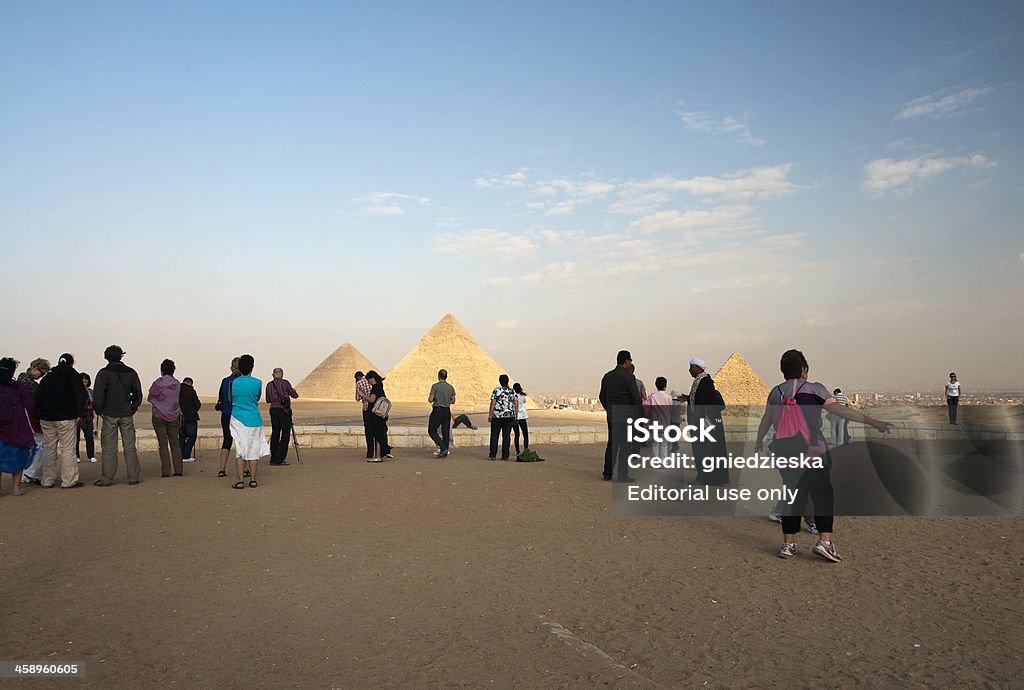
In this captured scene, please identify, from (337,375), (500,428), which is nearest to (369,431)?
(500,428)

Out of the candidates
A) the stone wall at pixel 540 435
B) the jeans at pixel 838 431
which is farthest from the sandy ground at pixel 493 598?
the jeans at pixel 838 431

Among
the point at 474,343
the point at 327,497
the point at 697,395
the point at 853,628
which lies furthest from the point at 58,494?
the point at 474,343

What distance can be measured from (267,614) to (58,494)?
18.3 feet

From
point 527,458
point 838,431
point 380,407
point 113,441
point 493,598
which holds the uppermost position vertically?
point 380,407

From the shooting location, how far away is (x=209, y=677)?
135 inches

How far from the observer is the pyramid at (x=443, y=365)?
68.4 m

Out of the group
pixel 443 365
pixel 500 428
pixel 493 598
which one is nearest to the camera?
pixel 493 598

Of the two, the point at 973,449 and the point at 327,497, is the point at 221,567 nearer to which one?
the point at 327,497

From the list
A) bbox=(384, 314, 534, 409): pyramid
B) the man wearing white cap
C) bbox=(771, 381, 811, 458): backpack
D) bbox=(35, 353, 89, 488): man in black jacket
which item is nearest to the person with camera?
bbox=(35, 353, 89, 488): man in black jacket

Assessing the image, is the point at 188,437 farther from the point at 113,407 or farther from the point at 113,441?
the point at 113,407

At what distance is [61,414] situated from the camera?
8.67 metres

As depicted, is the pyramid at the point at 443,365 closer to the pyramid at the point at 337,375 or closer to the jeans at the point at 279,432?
the pyramid at the point at 337,375

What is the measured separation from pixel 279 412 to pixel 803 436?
8515 mm

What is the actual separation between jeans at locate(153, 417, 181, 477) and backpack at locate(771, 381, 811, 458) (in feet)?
26.1
